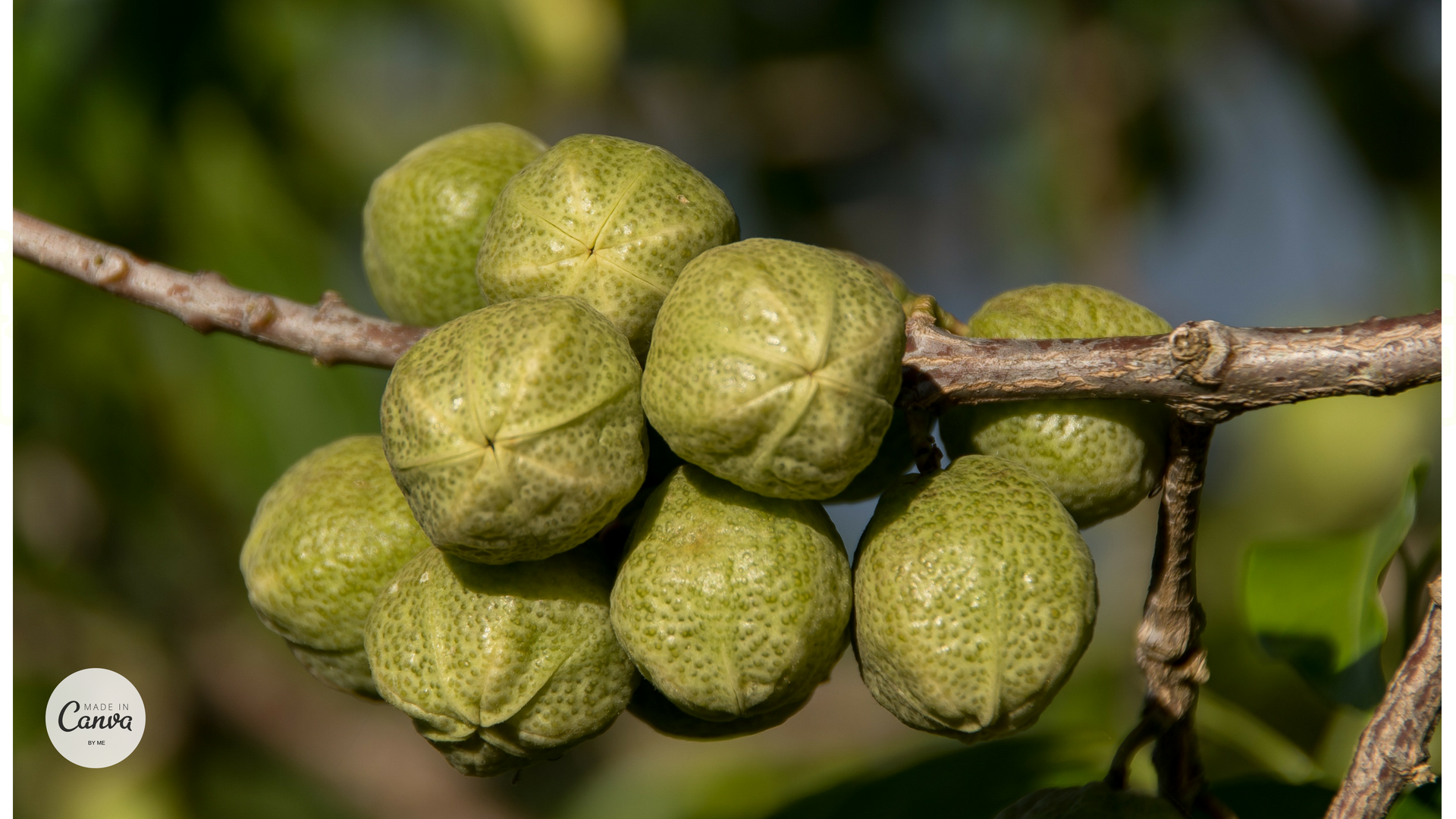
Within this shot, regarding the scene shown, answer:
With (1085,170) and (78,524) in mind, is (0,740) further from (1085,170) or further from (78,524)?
(1085,170)

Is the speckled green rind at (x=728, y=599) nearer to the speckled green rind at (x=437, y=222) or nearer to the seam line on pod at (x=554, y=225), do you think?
the seam line on pod at (x=554, y=225)

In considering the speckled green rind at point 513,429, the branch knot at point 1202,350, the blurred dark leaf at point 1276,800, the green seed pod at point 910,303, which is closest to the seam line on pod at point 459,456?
the speckled green rind at point 513,429

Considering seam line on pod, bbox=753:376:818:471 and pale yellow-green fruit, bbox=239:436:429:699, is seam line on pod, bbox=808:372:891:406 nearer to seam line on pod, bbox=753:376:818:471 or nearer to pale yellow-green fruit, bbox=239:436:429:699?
seam line on pod, bbox=753:376:818:471

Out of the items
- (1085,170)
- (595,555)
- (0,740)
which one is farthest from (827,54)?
(0,740)

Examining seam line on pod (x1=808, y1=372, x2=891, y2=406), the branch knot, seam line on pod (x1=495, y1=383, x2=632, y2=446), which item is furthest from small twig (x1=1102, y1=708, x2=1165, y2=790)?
seam line on pod (x1=495, y1=383, x2=632, y2=446)

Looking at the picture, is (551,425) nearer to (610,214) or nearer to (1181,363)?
(610,214)
